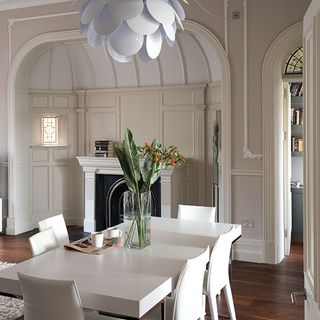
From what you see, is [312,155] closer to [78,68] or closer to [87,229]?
[87,229]

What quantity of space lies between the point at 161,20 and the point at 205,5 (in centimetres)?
304

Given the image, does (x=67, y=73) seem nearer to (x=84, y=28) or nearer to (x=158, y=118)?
(x=158, y=118)

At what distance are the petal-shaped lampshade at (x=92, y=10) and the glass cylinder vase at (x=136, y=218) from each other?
1136mm

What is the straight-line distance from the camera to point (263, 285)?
4445mm

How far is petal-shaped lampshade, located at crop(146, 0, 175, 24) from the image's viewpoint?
2.53m

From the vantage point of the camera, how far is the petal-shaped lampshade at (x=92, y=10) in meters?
2.55

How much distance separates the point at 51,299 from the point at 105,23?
151 centimetres

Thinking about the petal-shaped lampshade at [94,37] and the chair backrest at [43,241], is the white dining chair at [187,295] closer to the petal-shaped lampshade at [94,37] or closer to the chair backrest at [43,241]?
the chair backrest at [43,241]

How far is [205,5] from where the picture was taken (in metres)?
5.38

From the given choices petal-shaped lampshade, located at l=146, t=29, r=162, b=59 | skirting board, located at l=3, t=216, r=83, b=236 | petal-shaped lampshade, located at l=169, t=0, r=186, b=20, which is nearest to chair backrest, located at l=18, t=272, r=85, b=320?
petal-shaped lampshade, located at l=146, t=29, r=162, b=59

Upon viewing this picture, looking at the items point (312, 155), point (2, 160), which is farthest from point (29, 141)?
point (312, 155)

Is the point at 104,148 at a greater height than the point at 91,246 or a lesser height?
greater

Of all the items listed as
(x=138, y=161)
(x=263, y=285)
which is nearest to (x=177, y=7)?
(x=138, y=161)

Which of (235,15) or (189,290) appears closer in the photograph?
(189,290)
